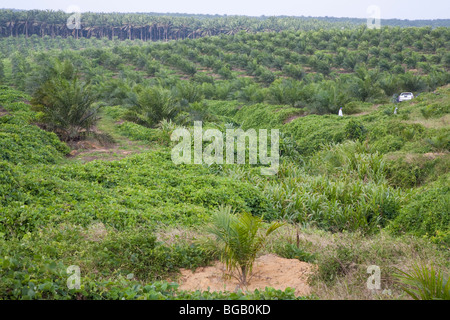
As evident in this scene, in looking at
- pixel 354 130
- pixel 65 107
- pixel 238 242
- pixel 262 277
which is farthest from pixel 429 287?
pixel 354 130

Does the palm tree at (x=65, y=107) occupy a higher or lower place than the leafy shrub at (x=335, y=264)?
higher

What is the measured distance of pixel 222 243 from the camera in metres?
4.90

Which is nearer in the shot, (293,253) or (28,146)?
(293,253)

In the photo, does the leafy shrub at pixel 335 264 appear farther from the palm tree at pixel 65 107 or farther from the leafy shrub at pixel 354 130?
the leafy shrub at pixel 354 130

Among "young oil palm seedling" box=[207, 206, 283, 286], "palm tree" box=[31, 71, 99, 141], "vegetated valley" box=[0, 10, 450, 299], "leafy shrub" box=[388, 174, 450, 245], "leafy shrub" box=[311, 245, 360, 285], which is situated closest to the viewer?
"vegetated valley" box=[0, 10, 450, 299]

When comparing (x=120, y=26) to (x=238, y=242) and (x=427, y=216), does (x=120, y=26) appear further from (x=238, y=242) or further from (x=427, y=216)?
(x=238, y=242)

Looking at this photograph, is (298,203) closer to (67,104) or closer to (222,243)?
(222,243)

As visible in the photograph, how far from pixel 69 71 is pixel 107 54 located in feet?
73.5

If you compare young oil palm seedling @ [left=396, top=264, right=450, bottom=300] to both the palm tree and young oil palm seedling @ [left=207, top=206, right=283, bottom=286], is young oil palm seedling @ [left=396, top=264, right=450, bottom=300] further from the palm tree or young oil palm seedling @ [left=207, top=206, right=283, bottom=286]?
the palm tree

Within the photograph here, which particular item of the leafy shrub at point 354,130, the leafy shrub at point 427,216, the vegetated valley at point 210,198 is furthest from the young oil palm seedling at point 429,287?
the leafy shrub at point 354,130

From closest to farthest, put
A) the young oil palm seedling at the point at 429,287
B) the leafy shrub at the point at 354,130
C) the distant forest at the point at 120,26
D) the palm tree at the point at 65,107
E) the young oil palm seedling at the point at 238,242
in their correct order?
1. the young oil palm seedling at the point at 429,287
2. the young oil palm seedling at the point at 238,242
3. the palm tree at the point at 65,107
4. the leafy shrub at the point at 354,130
5. the distant forest at the point at 120,26

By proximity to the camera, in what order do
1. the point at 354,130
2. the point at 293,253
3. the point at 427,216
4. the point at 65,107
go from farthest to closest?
the point at 354,130 → the point at 65,107 → the point at 427,216 → the point at 293,253

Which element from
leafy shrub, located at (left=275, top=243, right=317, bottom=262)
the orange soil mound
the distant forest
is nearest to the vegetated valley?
leafy shrub, located at (left=275, top=243, right=317, bottom=262)

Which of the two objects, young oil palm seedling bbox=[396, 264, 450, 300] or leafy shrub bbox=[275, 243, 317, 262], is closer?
young oil palm seedling bbox=[396, 264, 450, 300]
